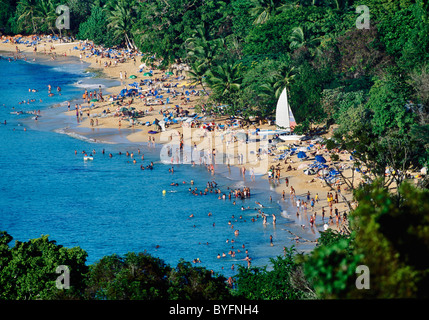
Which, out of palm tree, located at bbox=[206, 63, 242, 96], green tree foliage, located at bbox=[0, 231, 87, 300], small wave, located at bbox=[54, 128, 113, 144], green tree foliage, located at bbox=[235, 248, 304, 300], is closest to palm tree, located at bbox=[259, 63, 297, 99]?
palm tree, located at bbox=[206, 63, 242, 96]

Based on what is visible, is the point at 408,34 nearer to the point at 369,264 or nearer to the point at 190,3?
the point at 190,3

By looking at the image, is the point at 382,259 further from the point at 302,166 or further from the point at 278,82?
the point at 278,82

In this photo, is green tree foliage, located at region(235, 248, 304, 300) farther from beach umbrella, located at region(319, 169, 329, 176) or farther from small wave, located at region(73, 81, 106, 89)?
small wave, located at region(73, 81, 106, 89)

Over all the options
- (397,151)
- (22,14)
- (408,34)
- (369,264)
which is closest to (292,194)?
(397,151)

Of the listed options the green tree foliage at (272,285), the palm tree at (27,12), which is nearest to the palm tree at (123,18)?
the palm tree at (27,12)

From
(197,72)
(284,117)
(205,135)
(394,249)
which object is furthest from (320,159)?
(394,249)

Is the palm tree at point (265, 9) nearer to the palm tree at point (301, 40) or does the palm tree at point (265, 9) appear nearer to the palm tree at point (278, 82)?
the palm tree at point (301, 40)
